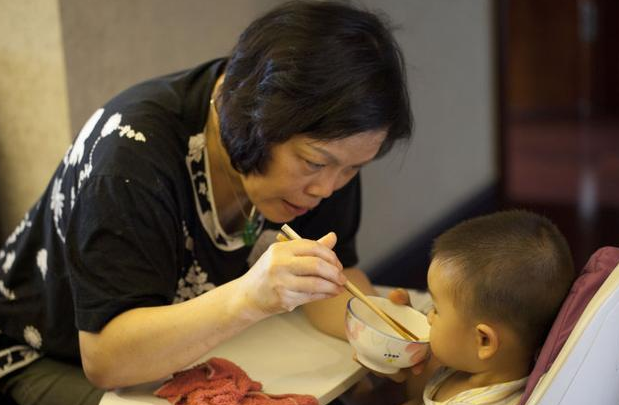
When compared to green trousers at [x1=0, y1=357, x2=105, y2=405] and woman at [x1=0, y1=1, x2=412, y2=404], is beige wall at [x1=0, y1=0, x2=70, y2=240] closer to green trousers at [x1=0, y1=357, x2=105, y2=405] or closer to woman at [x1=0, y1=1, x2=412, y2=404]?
woman at [x1=0, y1=1, x2=412, y2=404]

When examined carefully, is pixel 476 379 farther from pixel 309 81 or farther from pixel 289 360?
pixel 309 81

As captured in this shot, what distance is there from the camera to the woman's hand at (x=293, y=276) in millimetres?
1080

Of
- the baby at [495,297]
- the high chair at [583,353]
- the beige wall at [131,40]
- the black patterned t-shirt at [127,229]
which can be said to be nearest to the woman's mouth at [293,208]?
the black patterned t-shirt at [127,229]

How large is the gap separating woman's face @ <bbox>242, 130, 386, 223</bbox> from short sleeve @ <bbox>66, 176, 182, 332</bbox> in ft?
0.62

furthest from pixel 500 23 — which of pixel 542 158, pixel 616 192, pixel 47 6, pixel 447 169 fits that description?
pixel 47 6

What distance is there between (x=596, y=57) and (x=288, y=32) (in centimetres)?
558

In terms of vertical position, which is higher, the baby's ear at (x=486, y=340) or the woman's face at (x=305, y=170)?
the woman's face at (x=305, y=170)

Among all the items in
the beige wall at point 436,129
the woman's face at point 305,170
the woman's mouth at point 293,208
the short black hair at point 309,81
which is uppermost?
the short black hair at point 309,81

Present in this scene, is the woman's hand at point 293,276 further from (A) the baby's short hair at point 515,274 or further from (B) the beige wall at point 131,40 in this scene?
(B) the beige wall at point 131,40

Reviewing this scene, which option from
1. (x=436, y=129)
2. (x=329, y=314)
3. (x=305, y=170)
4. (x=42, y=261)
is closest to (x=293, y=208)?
(x=305, y=170)

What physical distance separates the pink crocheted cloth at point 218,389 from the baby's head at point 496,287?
0.78 feet

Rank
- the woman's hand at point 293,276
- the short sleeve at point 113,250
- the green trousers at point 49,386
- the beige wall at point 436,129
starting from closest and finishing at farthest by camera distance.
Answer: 1. the woman's hand at point 293,276
2. the short sleeve at point 113,250
3. the green trousers at point 49,386
4. the beige wall at point 436,129

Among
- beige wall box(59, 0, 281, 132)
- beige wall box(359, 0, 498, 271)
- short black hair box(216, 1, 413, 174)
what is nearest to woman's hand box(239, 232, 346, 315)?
short black hair box(216, 1, 413, 174)

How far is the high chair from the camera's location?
3.19 feet
